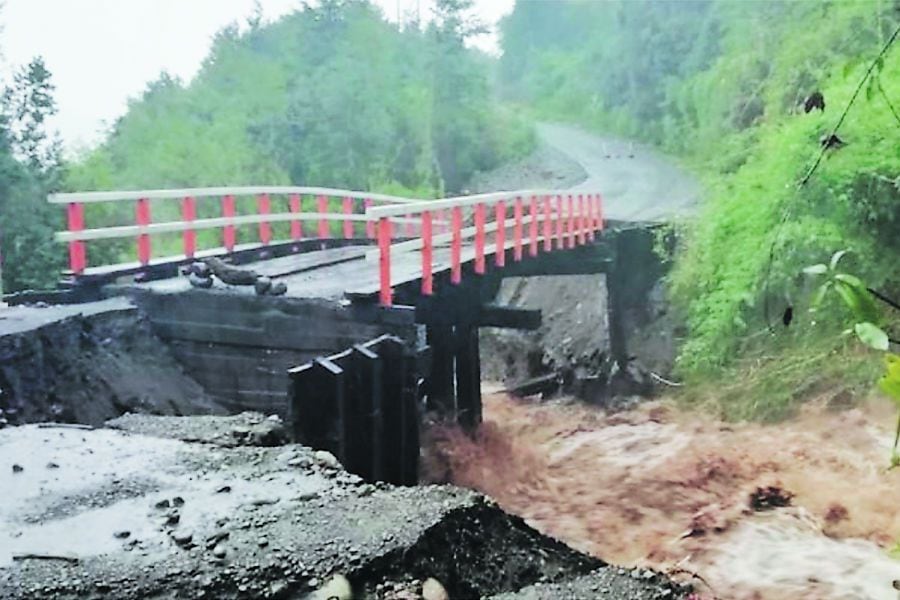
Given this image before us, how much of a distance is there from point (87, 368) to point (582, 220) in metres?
8.11

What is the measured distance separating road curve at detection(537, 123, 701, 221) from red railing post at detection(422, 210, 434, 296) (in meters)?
6.81

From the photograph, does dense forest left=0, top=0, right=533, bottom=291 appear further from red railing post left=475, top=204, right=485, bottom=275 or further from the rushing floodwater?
the rushing floodwater

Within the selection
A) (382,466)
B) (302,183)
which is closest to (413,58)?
(302,183)

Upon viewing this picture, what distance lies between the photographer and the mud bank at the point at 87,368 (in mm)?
5855

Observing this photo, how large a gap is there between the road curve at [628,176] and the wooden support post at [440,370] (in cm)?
546

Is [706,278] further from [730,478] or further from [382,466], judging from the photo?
[382,466]

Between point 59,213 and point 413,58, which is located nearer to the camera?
point 59,213

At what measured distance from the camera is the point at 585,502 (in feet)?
28.7

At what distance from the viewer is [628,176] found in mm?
23328

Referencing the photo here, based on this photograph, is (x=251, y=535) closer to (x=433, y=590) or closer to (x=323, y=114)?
(x=433, y=590)

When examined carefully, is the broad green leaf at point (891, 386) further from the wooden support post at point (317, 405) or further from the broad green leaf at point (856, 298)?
the wooden support post at point (317, 405)

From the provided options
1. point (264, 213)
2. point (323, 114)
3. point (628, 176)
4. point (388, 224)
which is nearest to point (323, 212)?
point (264, 213)

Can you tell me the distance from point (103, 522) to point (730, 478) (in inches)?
265

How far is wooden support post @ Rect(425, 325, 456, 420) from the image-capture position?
9.79 meters
